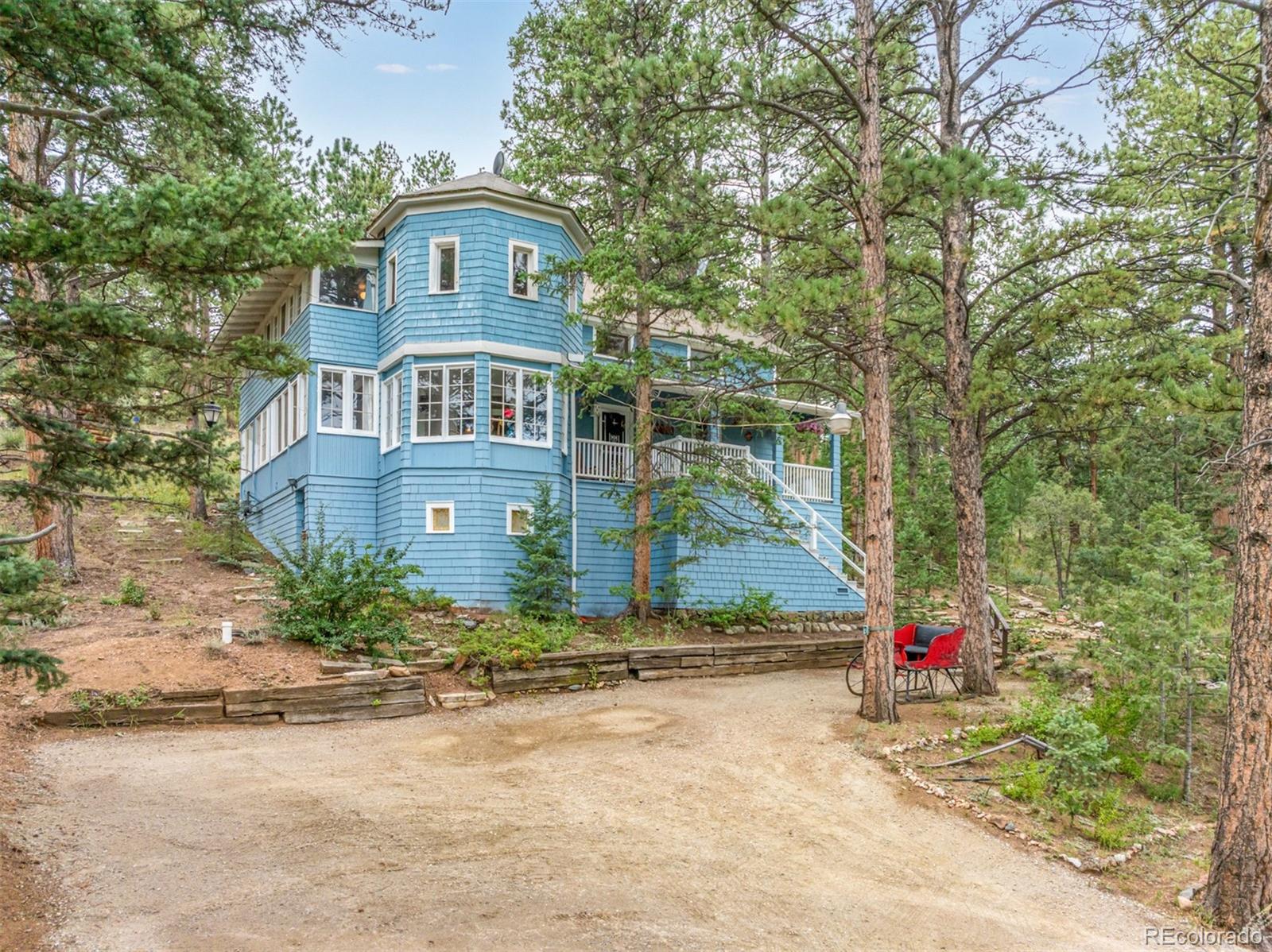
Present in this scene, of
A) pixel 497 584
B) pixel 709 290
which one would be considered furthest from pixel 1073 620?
pixel 497 584

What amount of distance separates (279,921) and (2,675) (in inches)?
277

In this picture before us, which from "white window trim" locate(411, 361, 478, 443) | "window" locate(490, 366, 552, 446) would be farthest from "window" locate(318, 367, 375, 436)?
"window" locate(490, 366, 552, 446)

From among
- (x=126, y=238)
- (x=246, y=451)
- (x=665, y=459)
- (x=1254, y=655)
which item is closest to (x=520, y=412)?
(x=665, y=459)

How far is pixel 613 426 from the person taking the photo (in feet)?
60.5

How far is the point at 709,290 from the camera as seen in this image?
1396cm

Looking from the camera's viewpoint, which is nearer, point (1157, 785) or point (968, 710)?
point (1157, 785)

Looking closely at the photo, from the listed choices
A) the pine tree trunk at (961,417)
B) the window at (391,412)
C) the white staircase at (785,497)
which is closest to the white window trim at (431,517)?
the window at (391,412)

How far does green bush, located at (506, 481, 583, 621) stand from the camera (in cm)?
1398

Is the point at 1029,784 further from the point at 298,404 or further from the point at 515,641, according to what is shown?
the point at 298,404

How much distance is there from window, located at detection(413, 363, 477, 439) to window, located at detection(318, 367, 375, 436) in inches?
62.6

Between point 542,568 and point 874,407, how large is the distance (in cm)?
681

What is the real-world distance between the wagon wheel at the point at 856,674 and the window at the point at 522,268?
28.7ft

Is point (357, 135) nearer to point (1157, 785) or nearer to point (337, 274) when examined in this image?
point (337, 274)

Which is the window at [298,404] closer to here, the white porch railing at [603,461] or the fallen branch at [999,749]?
the white porch railing at [603,461]
